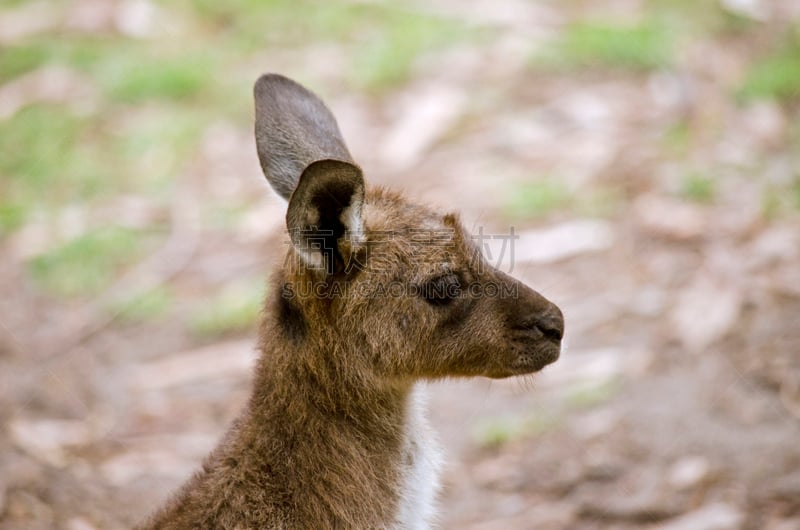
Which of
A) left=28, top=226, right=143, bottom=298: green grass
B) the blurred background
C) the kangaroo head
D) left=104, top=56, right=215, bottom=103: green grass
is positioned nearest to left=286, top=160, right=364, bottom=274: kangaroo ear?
the kangaroo head

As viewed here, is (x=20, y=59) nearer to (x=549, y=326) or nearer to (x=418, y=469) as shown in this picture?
(x=418, y=469)

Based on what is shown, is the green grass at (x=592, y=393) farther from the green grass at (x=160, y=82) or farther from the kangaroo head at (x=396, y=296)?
the green grass at (x=160, y=82)

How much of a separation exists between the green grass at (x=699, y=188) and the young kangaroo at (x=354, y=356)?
13.8 ft

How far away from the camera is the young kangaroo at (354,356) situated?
13.7 feet

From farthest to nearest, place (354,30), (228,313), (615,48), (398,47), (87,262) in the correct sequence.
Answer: (354,30), (398,47), (615,48), (87,262), (228,313)

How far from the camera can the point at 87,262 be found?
8.73 metres

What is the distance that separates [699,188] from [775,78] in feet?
5.98

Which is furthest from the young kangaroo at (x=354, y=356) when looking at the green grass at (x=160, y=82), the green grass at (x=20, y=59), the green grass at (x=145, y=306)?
the green grass at (x=20, y=59)

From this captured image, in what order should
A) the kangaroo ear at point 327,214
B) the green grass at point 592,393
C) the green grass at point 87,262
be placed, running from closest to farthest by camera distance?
the kangaroo ear at point 327,214 < the green grass at point 592,393 < the green grass at point 87,262

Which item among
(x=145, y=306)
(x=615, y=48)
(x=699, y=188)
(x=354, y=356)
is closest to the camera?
(x=354, y=356)

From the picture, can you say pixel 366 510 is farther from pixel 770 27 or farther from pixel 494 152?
pixel 770 27

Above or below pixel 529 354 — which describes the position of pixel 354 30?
above

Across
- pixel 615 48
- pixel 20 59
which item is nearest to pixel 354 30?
pixel 615 48

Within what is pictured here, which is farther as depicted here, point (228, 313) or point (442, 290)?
point (228, 313)
